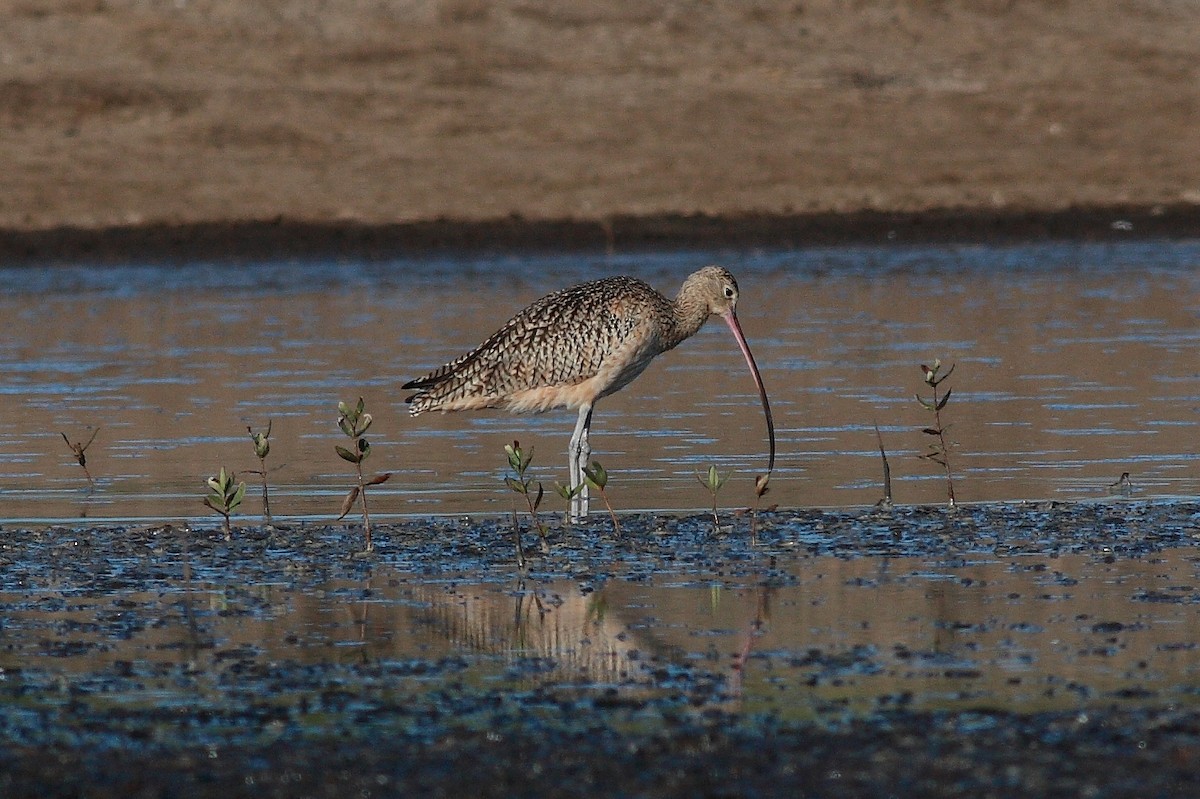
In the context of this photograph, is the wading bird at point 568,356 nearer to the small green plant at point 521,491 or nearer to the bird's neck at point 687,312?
the bird's neck at point 687,312

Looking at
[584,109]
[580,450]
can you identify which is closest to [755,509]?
[580,450]

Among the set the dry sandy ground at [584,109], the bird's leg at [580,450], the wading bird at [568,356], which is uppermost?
the dry sandy ground at [584,109]

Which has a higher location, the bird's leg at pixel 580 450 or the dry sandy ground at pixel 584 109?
the dry sandy ground at pixel 584 109

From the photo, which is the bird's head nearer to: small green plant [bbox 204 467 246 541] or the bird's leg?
the bird's leg

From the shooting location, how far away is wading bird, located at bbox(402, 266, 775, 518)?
11.0 m

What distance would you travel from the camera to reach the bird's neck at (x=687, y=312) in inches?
454

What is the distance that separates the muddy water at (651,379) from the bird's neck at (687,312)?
2.13 ft

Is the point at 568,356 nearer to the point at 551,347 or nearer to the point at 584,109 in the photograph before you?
the point at 551,347

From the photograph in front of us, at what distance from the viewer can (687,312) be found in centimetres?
1157

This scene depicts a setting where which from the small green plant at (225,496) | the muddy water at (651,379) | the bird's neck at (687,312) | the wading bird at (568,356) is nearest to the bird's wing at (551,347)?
the wading bird at (568,356)

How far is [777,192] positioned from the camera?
26.0 metres

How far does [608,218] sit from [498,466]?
561 inches

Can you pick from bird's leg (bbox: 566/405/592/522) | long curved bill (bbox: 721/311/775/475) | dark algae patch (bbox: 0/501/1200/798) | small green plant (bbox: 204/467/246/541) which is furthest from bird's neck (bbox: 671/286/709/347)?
small green plant (bbox: 204/467/246/541)

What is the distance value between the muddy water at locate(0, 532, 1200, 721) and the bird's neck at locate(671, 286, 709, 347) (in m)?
3.45
